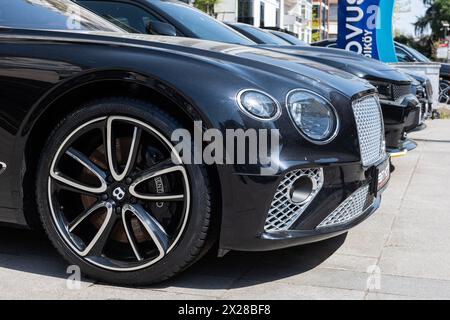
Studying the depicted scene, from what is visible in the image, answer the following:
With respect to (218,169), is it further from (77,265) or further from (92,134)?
(77,265)

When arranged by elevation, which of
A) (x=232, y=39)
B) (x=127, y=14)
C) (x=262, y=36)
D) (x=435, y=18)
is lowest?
(x=232, y=39)

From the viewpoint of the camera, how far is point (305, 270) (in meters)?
3.13

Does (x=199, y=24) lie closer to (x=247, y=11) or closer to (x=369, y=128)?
(x=369, y=128)

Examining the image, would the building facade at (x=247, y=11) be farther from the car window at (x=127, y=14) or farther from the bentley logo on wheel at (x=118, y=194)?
the bentley logo on wheel at (x=118, y=194)

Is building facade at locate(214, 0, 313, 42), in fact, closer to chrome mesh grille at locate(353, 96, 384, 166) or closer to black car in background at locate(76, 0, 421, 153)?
black car in background at locate(76, 0, 421, 153)

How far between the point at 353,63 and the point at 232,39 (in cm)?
126

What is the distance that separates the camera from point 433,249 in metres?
3.54

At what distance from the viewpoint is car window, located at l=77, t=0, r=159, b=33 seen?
543 centimetres

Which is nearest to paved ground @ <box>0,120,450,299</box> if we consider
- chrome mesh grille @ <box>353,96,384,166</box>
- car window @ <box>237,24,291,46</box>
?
chrome mesh grille @ <box>353,96,384,166</box>

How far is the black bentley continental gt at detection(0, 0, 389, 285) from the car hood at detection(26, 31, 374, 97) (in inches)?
0.5

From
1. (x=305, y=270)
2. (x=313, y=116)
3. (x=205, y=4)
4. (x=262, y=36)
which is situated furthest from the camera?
(x=205, y=4)

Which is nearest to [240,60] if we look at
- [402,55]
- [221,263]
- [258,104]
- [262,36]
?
[258,104]
